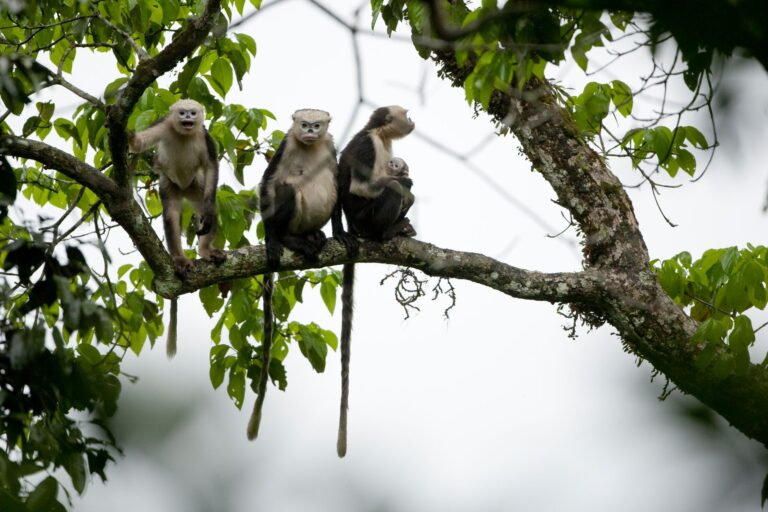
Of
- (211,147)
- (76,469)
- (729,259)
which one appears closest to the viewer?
(76,469)

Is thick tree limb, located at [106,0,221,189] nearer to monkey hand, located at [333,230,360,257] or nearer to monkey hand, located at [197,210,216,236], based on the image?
monkey hand, located at [197,210,216,236]

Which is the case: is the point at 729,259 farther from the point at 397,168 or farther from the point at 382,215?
the point at 397,168

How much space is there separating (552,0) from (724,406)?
59cm

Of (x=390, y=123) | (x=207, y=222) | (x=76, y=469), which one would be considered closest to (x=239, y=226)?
(x=207, y=222)

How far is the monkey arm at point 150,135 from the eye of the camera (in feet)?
17.3

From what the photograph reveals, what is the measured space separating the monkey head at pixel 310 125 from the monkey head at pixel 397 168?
50 centimetres

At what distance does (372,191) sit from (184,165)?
1.19 m

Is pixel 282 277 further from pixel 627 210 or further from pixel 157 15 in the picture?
pixel 627 210

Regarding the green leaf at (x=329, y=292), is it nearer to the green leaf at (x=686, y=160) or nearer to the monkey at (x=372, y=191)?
the monkey at (x=372, y=191)

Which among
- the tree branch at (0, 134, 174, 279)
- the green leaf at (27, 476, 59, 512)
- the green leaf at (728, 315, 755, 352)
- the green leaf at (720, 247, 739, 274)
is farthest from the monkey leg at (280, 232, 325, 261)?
the green leaf at (27, 476, 59, 512)

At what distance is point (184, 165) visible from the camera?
5.71 m

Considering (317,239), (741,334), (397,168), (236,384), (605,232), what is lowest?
(741,334)

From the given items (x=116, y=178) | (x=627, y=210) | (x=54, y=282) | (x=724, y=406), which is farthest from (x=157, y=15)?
(x=724, y=406)

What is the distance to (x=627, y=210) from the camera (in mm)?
5020
